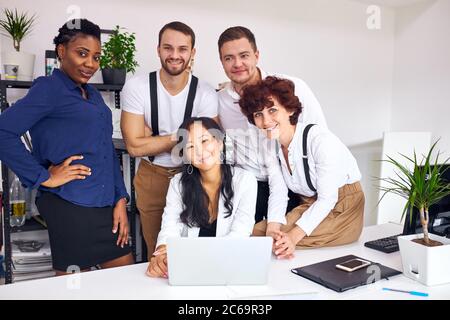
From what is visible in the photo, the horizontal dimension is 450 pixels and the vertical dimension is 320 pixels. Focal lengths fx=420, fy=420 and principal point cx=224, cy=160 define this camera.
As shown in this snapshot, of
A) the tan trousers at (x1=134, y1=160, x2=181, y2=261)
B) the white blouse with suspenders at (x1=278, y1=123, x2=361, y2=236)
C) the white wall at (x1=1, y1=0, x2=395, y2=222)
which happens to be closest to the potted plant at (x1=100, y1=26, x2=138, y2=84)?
the white wall at (x1=1, y1=0, x2=395, y2=222)

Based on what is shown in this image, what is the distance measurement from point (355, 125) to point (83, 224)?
3.04 meters

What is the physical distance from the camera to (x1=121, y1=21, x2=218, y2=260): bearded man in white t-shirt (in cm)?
205

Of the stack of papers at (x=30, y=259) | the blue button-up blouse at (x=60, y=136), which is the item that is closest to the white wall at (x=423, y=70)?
the blue button-up blouse at (x=60, y=136)

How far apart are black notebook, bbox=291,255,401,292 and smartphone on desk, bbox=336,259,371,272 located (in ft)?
0.04

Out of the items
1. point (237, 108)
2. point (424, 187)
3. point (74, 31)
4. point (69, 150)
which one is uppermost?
point (74, 31)

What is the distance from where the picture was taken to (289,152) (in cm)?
178

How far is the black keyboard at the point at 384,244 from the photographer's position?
5.48 feet

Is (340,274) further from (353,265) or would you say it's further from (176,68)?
(176,68)

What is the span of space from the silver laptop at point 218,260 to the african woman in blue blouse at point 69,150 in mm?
688

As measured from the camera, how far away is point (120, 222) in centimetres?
200

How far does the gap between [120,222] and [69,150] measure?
432mm

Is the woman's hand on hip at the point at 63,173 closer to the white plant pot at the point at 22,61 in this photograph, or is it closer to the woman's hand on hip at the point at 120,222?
the woman's hand on hip at the point at 120,222

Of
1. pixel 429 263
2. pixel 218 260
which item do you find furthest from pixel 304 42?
pixel 218 260
